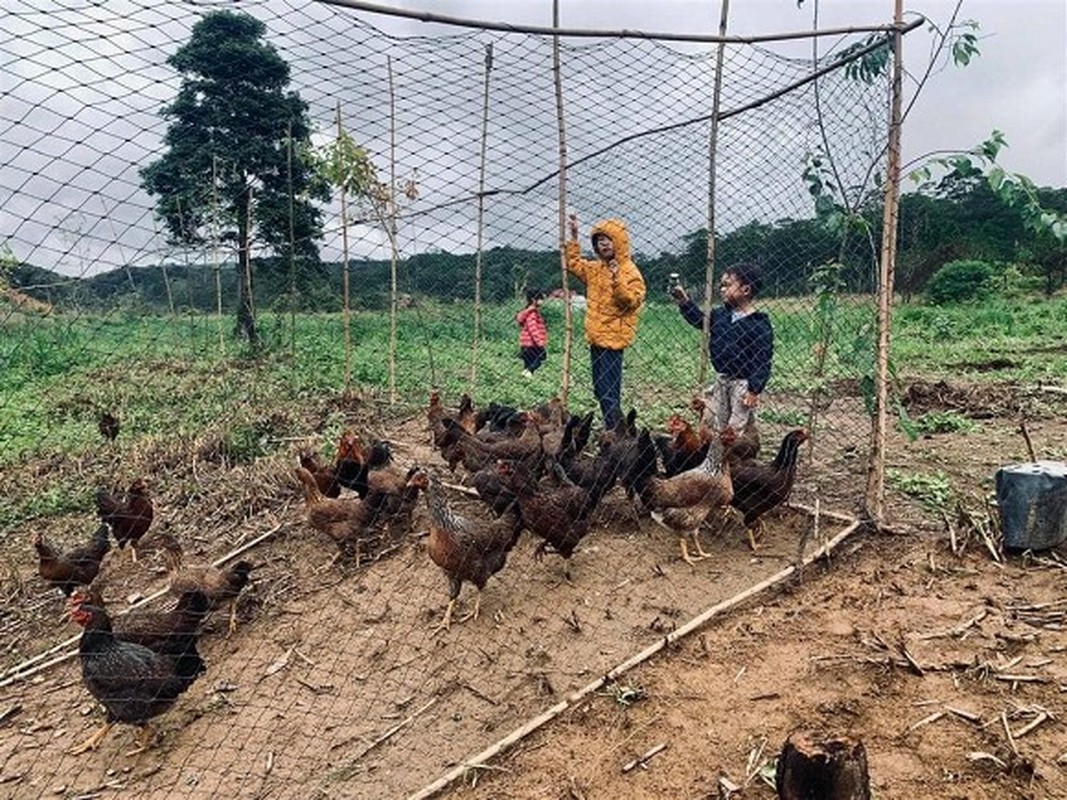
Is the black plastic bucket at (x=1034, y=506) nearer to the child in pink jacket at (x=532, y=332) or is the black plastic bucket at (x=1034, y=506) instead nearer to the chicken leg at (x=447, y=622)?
the chicken leg at (x=447, y=622)

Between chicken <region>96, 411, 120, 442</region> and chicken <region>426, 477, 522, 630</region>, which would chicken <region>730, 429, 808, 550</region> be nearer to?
chicken <region>426, 477, 522, 630</region>

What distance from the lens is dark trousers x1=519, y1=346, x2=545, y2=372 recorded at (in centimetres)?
996

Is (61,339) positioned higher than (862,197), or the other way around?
(862,197)

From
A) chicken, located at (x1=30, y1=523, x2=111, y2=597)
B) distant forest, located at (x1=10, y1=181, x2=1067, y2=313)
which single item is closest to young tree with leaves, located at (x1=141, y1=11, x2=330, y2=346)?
distant forest, located at (x1=10, y1=181, x2=1067, y2=313)

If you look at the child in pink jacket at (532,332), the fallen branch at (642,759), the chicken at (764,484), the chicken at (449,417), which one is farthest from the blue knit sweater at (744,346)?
the child in pink jacket at (532,332)

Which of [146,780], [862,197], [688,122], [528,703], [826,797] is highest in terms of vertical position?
[688,122]

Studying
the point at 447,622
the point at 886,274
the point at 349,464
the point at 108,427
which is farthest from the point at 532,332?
the point at 447,622

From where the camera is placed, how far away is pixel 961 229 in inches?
980

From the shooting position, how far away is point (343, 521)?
464cm

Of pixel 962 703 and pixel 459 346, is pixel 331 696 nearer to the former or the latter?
pixel 962 703

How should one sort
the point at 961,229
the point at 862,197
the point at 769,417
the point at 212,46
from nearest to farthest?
the point at 212,46, the point at 862,197, the point at 769,417, the point at 961,229

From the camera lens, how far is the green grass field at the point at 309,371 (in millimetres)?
6277

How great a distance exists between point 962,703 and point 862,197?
285 centimetres

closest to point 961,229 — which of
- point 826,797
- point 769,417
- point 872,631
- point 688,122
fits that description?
point 769,417
